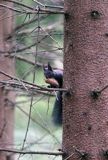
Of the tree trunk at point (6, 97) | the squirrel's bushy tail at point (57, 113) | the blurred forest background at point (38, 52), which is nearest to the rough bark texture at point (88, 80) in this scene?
the blurred forest background at point (38, 52)

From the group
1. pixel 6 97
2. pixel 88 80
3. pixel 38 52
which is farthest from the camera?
pixel 6 97

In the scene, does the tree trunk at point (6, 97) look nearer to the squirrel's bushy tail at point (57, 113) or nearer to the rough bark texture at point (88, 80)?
the squirrel's bushy tail at point (57, 113)

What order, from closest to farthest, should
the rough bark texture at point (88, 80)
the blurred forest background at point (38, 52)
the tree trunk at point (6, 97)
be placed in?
the rough bark texture at point (88, 80) < the blurred forest background at point (38, 52) < the tree trunk at point (6, 97)

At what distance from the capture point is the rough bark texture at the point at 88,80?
2967 mm

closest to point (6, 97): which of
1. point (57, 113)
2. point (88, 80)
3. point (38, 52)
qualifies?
point (38, 52)

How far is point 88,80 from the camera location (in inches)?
118

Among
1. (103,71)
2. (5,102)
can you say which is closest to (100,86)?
(103,71)

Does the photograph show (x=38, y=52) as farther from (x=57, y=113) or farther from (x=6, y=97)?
(x=6, y=97)

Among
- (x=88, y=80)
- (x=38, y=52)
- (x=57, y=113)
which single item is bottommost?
(x=57, y=113)

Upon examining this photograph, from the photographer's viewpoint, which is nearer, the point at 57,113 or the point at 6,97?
the point at 57,113

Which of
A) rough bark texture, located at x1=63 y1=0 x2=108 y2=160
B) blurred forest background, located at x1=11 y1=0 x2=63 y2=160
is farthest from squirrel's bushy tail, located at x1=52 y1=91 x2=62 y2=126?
rough bark texture, located at x1=63 y1=0 x2=108 y2=160

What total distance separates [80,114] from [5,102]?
256 centimetres

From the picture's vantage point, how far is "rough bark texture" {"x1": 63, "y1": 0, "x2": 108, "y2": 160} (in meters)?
2.97

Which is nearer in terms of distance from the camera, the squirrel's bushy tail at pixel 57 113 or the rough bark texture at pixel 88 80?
the rough bark texture at pixel 88 80
